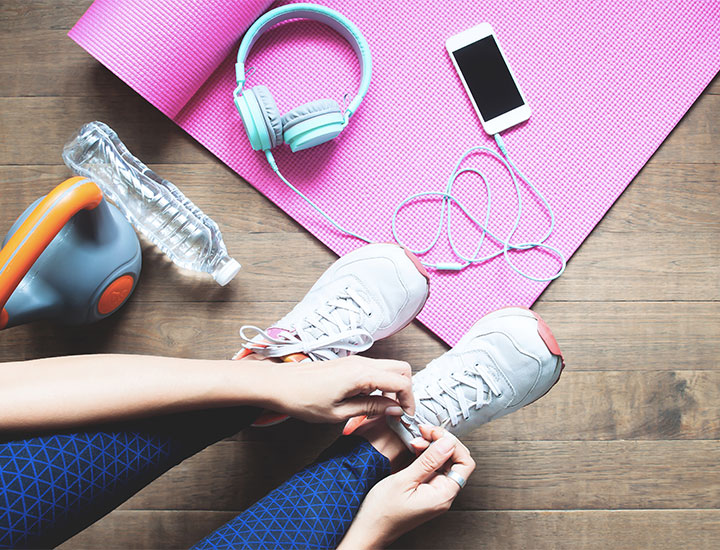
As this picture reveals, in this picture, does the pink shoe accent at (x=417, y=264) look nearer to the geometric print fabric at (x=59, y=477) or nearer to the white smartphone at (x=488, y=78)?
the white smartphone at (x=488, y=78)

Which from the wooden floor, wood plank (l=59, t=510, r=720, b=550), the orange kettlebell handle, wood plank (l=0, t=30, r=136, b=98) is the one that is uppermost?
wood plank (l=0, t=30, r=136, b=98)

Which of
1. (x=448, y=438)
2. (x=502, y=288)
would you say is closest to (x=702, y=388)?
(x=502, y=288)

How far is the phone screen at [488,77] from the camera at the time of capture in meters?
0.85

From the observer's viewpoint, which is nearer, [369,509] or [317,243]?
[369,509]

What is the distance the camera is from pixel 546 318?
86cm

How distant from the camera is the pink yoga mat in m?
0.86

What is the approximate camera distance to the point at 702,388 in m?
0.85

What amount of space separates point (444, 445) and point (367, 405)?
0.11 m

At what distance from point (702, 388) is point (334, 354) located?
57 centimetres

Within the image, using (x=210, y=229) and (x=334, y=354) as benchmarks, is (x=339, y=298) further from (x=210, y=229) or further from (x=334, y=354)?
(x=210, y=229)

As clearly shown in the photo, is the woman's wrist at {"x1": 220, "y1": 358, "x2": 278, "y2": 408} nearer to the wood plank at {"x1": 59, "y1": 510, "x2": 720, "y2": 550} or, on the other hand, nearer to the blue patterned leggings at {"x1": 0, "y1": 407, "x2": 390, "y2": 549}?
the blue patterned leggings at {"x1": 0, "y1": 407, "x2": 390, "y2": 549}

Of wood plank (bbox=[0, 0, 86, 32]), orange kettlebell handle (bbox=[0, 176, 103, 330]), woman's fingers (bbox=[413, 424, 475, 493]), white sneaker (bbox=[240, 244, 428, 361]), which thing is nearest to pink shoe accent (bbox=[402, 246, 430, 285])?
white sneaker (bbox=[240, 244, 428, 361])

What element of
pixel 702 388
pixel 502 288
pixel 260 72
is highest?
pixel 260 72

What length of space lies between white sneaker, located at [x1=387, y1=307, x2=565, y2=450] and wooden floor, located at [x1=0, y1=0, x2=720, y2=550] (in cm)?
6
